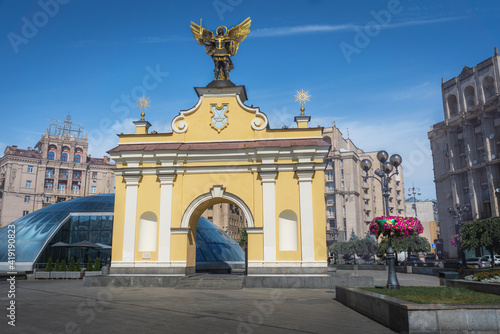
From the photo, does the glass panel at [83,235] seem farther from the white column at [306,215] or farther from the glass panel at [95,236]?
the white column at [306,215]

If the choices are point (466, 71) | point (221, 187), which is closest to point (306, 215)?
point (221, 187)

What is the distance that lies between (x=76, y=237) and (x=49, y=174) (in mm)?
60635

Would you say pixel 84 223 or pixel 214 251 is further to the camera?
pixel 84 223

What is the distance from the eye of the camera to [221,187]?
2003cm

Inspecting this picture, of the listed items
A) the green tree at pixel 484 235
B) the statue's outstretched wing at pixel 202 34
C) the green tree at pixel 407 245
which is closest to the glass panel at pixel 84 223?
the statue's outstretched wing at pixel 202 34

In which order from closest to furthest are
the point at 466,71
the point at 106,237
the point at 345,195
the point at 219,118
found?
the point at 219,118 → the point at 106,237 → the point at 466,71 → the point at 345,195

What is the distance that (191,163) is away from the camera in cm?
2058

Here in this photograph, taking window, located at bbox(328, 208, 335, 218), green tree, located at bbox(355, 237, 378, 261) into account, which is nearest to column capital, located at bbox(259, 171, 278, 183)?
green tree, located at bbox(355, 237, 378, 261)

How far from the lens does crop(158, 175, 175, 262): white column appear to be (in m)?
19.7

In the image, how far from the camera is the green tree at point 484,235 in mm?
30328

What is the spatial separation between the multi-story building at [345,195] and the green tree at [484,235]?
54118 millimetres

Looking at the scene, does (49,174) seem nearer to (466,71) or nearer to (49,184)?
(49,184)

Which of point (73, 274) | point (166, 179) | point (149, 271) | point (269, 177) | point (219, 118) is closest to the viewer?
point (149, 271)

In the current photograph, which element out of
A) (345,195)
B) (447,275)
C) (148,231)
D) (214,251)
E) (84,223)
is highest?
(345,195)
